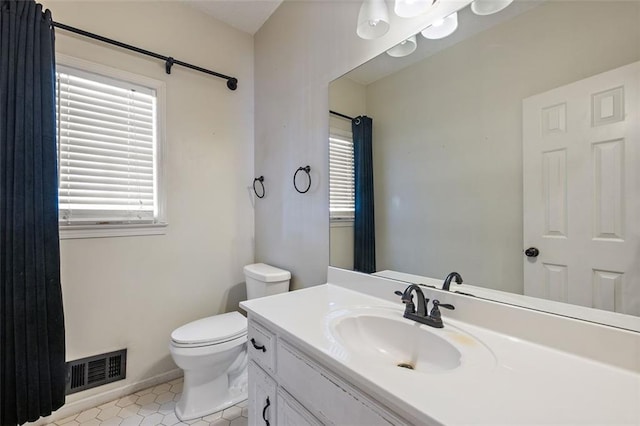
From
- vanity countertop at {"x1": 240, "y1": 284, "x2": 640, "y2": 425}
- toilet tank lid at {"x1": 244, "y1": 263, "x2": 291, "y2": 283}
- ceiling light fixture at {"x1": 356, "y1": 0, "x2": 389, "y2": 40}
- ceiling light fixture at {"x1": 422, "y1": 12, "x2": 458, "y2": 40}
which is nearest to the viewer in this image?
vanity countertop at {"x1": 240, "y1": 284, "x2": 640, "y2": 425}

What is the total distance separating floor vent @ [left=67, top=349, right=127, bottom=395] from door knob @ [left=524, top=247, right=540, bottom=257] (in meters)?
2.19

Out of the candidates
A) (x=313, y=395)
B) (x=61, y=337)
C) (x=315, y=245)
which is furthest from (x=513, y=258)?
(x=61, y=337)

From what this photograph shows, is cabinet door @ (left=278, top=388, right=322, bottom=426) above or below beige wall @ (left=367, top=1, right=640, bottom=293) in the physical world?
below

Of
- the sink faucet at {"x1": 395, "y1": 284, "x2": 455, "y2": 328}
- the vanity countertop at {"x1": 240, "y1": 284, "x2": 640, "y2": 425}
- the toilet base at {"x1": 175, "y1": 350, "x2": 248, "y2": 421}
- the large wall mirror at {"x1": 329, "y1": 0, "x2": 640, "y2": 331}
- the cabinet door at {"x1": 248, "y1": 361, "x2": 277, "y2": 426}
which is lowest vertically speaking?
the toilet base at {"x1": 175, "y1": 350, "x2": 248, "y2": 421}

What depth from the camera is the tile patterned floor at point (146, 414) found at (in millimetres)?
1514

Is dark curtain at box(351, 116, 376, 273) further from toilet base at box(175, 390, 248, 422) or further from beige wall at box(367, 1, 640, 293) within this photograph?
toilet base at box(175, 390, 248, 422)

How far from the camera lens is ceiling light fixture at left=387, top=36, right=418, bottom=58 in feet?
3.76

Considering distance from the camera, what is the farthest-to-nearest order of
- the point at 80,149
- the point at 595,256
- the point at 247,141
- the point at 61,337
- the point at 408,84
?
the point at 247,141 → the point at 80,149 → the point at 61,337 → the point at 408,84 → the point at 595,256

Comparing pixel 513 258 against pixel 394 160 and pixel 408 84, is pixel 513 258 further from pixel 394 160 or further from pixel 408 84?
pixel 408 84

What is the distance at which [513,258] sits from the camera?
91 cm

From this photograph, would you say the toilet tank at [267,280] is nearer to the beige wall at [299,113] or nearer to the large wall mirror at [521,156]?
the beige wall at [299,113]

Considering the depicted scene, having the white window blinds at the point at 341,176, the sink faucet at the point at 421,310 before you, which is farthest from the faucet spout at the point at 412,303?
the white window blinds at the point at 341,176

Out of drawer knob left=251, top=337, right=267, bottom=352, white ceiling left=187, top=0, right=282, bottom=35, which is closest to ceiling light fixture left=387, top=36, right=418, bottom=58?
white ceiling left=187, top=0, right=282, bottom=35

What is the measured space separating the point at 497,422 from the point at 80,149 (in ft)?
7.10
